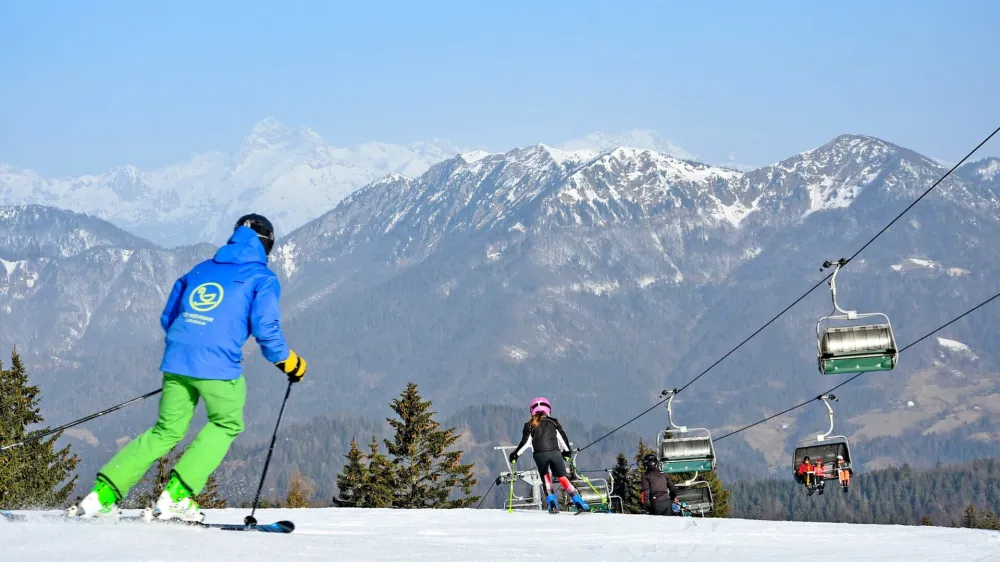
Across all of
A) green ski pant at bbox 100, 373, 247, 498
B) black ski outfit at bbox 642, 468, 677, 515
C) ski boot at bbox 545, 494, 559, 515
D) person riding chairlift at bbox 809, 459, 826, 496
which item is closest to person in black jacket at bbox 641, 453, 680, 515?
black ski outfit at bbox 642, 468, 677, 515

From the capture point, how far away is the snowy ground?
783 cm

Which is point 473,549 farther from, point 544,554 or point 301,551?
point 301,551

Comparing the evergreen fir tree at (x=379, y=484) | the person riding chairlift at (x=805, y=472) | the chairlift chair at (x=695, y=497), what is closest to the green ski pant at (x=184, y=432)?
the person riding chairlift at (x=805, y=472)

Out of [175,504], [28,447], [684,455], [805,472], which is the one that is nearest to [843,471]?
[805,472]

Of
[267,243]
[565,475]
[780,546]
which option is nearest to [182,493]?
[267,243]

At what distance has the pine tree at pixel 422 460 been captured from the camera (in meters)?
45.7

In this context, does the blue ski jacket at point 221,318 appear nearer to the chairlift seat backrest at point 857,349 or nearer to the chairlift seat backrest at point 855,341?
the chairlift seat backrest at point 857,349

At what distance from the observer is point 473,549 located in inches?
358

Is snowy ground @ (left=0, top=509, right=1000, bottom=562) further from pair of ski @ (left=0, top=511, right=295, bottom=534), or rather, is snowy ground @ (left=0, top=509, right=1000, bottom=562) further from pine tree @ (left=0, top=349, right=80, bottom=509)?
pine tree @ (left=0, top=349, right=80, bottom=509)

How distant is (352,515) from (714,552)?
212 inches

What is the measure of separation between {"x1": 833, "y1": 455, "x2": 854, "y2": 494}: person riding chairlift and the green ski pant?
57.9 ft

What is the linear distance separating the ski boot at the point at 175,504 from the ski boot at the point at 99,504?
0.84 ft

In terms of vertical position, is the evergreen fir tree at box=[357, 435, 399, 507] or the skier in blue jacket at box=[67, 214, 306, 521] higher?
the evergreen fir tree at box=[357, 435, 399, 507]

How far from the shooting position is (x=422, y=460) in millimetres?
47969
